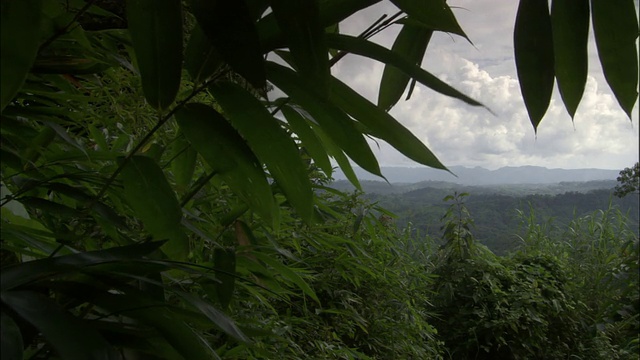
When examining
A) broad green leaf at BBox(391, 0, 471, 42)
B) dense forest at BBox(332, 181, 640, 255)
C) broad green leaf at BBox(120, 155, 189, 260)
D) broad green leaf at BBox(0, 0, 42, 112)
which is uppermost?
broad green leaf at BBox(391, 0, 471, 42)

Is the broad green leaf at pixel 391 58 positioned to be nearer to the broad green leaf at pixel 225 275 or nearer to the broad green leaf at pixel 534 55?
the broad green leaf at pixel 534 55

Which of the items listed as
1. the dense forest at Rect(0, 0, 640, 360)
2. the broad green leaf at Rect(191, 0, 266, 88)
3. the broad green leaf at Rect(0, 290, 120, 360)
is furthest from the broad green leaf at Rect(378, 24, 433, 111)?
the broad green leaf at Rect(0, 290, 120, 360)

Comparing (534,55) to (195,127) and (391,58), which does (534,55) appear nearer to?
(391,58)

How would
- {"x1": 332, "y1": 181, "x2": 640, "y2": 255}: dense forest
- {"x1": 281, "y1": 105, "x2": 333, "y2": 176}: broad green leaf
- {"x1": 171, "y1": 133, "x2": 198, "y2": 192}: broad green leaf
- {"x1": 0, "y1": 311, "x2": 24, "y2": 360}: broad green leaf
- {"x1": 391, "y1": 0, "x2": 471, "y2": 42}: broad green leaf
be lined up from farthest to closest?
1. {"x1": 332, "y1": 181, "x2": 640, "y2": 255}: dense forest
2. {"x1": 171, "y1": 133, "x2": 198, "y2": 192}: broad green leaf
3. {"x1": 281, "y1": 105, "x2": 333, "y2": 176}: broad green leaf
4. {"x1": 391, "y1": 0, "x2": 471, "y2": 42}: broad green leaf
5. {"x1": 0, "y1": 311, "x2": 24, "y2": 360}: broad green leaf

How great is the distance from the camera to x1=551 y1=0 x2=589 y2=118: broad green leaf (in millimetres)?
398

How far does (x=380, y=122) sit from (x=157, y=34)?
0.18m

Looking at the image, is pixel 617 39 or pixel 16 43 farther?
pixel 617 39

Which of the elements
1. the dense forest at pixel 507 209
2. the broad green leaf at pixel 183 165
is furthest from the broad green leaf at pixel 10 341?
the dense forest at pixel 507 209

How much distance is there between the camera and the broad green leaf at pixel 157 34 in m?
0.32

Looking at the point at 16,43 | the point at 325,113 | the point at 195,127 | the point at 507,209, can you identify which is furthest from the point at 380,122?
the point at 507,209

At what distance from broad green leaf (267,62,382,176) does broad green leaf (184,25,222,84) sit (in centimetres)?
5

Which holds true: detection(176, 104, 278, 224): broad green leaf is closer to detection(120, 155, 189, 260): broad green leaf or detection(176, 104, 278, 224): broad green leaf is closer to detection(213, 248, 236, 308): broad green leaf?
detection(120, 155, 189, 260): broad green leaf

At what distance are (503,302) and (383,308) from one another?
3.89 feet

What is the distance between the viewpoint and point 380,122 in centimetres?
40
